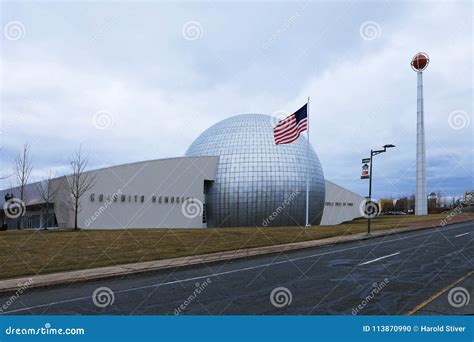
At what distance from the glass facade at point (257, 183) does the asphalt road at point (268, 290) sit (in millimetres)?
25278

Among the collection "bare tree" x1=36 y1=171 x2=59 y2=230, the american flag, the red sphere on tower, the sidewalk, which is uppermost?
the red sphere on tower

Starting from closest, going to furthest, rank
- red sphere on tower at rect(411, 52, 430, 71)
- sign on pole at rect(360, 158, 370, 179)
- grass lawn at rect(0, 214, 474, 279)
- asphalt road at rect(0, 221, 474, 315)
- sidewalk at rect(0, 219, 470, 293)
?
asphalt road at rect(0, 221, 474, 315) → sidewalk at rect(0, 219, 470, 293) → grass lawn at rect(0, 214, 474, 279) → sign on pole at rect(360, 158, 370, 179) → red sphere on tower at rect(411, 52, 430, 71)

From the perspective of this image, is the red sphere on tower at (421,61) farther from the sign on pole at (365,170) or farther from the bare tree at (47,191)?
the bare tree at (47,191)

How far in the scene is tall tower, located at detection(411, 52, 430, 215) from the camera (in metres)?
74.2

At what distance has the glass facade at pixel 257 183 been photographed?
131 ft

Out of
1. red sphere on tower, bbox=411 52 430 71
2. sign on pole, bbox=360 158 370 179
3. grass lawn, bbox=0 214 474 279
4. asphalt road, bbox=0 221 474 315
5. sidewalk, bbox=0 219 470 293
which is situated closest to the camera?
asphalt road, bbox=0 221 474 315

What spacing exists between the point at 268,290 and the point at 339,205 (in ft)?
156

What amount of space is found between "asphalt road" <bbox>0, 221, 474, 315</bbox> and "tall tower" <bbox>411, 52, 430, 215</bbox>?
65937mm

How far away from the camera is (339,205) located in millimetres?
54656

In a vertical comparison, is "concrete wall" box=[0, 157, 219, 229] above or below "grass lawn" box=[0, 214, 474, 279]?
above

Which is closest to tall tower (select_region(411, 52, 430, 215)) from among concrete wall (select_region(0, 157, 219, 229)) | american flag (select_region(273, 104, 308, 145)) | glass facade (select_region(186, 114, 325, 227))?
glass facade (select_region(186, 114, 325, 227))

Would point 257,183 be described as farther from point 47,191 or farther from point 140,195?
point 47,191

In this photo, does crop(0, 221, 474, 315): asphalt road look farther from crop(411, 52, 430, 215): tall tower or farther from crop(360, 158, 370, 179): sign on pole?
crop(411, 52, 430, 215): tall tower

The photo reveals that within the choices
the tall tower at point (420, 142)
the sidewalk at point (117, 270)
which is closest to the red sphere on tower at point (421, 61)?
the tall tower at point (420, 142)
